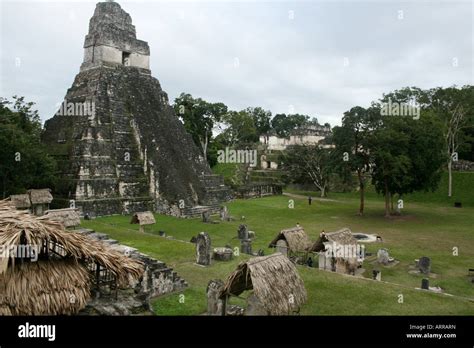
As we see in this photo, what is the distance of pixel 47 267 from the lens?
8766 millimetres

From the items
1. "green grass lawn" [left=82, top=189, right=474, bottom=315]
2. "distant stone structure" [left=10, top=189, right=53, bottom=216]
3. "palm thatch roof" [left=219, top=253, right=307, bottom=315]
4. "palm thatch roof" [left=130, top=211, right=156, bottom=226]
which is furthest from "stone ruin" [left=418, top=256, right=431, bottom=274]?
"distant stone structure" [left=10, top=189, right=53, bottom=216]

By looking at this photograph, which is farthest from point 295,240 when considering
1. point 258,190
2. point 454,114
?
point 454,114

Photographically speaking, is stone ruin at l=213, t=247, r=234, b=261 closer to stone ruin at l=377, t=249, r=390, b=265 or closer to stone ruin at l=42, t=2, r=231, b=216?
stone ruin at l=377, t=249, r=390, b=265

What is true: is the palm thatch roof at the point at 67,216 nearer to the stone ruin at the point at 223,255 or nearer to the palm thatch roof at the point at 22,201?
the palm thatch roof at the point at 22,201

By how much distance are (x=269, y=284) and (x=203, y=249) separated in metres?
6.03

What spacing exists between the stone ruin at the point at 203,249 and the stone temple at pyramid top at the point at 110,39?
2130 centimetres

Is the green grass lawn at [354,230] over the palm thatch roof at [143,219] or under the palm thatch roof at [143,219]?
under

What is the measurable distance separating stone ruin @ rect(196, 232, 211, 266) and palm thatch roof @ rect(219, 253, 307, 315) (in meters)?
5.07

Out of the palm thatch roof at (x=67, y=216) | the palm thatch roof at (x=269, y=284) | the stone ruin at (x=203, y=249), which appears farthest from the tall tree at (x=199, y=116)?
the palm thatch roof at (x=269, y=284)

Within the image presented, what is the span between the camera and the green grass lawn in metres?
11.5

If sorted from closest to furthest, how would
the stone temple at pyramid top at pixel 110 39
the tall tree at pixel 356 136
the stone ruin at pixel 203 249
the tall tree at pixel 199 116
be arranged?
1. the stone ruin at pixel 203 249
2. the tall tree at pixel 356 136
3. the stone temple at pyramid top at pixel 110 39
4. the tall tree at pixel 199 116

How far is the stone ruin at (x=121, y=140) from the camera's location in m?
26.6
